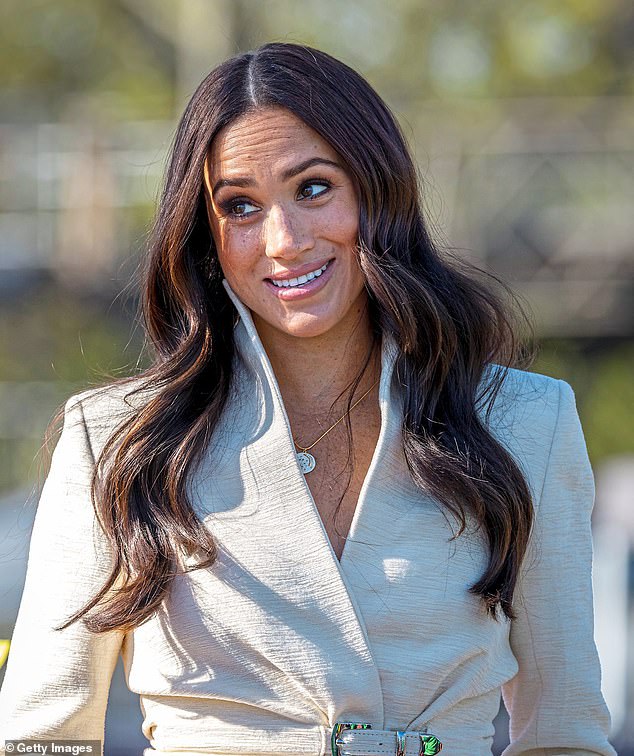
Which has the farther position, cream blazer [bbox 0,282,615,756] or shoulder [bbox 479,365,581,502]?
shoulder [bbox 479,365,581,502]

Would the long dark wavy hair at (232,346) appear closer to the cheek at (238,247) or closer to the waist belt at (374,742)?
the cheek at (238,247)

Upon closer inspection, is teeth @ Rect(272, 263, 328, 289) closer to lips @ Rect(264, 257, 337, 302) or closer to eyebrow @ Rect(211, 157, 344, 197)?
lips @ Rect(264, 257, 337, 302)

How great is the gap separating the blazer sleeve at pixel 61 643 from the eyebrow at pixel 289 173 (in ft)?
2.11

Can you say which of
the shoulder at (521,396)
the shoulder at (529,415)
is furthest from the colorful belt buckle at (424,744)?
the shoulder at (521,396)

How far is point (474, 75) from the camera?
1391cm

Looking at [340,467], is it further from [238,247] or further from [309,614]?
[238,247]

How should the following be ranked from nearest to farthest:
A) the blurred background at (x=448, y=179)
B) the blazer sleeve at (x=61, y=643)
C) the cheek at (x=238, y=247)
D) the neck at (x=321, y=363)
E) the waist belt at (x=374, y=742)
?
the waist belt at (x=374, y=742) → the blazer sleeve at (x=61, y=643) → the cheek at (x=238, y=247) → the neck at (x=321, y=363) → the blurred background at (x=448, y=179)

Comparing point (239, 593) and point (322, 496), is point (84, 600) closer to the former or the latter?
point (239, 593)

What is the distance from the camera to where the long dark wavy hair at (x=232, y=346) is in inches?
94.7

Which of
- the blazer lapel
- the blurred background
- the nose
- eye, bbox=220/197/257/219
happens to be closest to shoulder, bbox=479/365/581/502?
the blazer lapel

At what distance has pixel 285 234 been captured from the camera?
2.45m

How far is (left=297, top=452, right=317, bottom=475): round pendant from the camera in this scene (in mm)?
2547

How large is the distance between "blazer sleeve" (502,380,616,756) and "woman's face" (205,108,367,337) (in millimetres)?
564

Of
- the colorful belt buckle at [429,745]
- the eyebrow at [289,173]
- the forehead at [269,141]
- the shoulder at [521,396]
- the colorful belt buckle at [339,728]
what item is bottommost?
the colorful belt buckle at [429,745]
